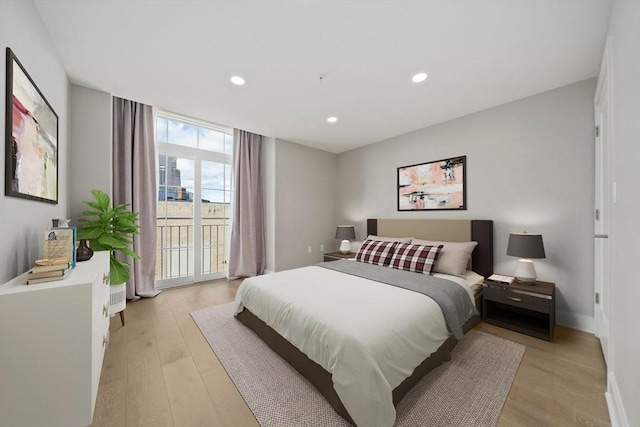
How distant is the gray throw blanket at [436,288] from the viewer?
1896 millimetres

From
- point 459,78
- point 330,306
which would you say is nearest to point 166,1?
point 330,306

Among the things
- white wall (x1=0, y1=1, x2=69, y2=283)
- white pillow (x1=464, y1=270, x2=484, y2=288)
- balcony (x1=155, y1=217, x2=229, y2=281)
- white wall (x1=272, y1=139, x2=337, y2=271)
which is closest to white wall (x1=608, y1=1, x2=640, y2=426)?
white pillow (x1=464, y1=270, x2=484, y2=288)

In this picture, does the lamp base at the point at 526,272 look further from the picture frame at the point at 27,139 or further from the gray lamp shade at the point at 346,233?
the picture frame at the point at 27,139

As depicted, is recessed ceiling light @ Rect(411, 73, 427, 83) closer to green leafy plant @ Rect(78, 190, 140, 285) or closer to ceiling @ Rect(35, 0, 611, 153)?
ceiling @ Rect(35, 0, 611, 153)

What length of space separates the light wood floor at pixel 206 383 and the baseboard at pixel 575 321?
0.08m

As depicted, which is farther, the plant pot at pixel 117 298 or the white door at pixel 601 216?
the plant pot at pixel 117 298

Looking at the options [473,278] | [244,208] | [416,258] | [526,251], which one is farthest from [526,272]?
[244,208]

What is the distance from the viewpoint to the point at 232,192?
417 cm

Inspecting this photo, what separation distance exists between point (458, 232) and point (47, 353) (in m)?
3.71

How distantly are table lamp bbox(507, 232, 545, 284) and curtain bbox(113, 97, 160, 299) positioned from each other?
4384 millimetres

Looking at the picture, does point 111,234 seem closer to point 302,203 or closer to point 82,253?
point 82,253

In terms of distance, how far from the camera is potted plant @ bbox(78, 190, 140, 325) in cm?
223

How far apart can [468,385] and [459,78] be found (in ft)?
8.69

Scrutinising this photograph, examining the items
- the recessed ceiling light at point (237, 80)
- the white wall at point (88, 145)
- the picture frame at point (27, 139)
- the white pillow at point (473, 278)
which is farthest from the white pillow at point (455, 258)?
the white wall at point (88, 145)
